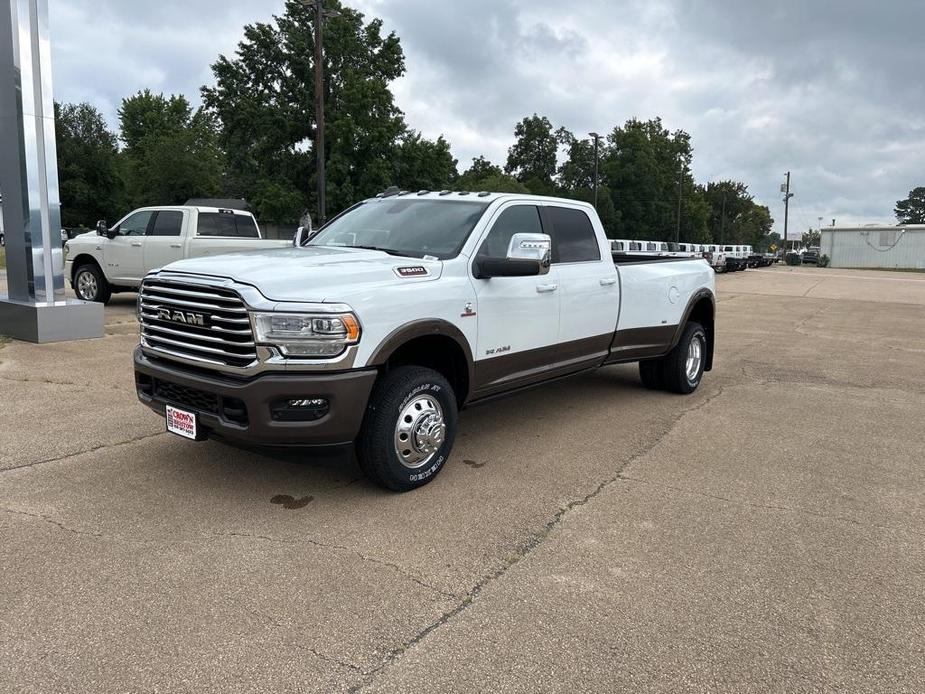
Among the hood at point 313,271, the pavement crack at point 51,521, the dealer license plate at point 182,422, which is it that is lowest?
the pavement crack at point 51,521

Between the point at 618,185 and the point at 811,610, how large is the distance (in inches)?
3054

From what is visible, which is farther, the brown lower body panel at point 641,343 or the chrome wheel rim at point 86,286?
the chrome wheel rim at point 86,286

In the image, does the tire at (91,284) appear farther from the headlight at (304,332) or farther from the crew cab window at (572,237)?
the headlight at (304,332)

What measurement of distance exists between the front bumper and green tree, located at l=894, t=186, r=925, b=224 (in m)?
187

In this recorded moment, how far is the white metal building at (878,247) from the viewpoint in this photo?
6397cm

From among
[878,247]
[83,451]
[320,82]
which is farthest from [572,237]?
[878,247]

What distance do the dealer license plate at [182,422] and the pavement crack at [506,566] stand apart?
6.23 feet

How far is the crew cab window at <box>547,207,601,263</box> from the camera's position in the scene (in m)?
5.74

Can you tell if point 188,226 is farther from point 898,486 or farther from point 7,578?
point 898,486


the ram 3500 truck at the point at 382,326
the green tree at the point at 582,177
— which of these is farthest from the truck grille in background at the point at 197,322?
the green tree at the point at 582,177

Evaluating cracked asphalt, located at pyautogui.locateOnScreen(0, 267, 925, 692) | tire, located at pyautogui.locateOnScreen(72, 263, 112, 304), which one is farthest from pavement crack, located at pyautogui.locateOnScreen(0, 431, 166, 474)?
tire, located at pyautogui.locateOnScreen(72, 263, 112, 304)

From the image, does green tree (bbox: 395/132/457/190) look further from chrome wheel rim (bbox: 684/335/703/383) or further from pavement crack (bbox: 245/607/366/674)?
pavement crack (bbox: 245/607/366/674)

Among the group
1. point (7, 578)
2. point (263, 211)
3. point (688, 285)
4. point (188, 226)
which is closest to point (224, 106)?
point (263, 211)

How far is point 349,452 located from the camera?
410cm
